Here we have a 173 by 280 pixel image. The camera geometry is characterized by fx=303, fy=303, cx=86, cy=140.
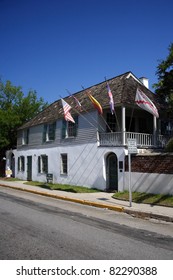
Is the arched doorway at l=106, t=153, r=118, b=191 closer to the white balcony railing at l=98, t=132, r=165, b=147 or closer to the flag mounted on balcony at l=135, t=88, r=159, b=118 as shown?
the white balcony railing at l=98, t=132, r=165, b=147

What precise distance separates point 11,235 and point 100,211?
515 centimetres

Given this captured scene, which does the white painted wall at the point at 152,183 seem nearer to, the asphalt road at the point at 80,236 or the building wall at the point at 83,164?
the building wall at the point at 83,164

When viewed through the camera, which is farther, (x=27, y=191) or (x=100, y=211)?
(x=27, y=191)

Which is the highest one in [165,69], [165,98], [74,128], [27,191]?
[165,69]

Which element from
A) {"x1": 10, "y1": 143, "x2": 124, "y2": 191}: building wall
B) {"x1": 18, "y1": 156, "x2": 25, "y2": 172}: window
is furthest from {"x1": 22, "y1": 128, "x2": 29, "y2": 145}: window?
{"x1": 10, "y1": 143, "x2": 124, "y2": 191}: building wall

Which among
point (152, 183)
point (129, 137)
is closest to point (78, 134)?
point (129, 137)

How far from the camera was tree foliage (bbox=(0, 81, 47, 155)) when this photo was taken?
108ft

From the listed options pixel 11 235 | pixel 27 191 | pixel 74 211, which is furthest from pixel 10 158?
pixel 11 235

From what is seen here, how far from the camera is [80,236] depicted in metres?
7.64

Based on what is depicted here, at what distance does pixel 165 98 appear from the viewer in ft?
71.4

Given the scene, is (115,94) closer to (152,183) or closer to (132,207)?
(152,183)

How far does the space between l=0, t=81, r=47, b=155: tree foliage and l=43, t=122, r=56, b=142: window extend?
883 cm

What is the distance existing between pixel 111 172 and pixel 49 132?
8.37 metres
